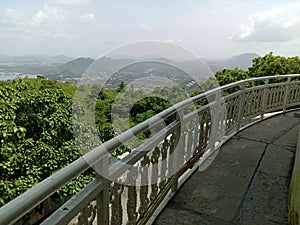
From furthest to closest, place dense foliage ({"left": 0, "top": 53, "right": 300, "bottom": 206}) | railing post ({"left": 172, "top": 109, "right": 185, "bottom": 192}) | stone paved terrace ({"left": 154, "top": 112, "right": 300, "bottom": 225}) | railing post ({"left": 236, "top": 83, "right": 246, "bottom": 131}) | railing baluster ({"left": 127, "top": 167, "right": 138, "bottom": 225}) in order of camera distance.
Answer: dense foliage ({"left": 0, "top": 53, "right": 300, "bottom": 206}) < railing post ({"left": 236, "top": 83, "right": 246, "bottom": 131}) < railing post ({"left": 172, "top": 109, "right": 185, "bottom": 192}) < stone paved terrace ({"left": 154, "top": 112, "right": 300, "bottom": 225}) < railing baluster ({"left": 127, "top": 167, "right": 138, "bottom": 225})

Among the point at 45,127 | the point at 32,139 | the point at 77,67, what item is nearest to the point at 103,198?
the point at 32,139

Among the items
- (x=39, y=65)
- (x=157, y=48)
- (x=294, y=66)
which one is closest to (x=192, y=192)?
(x=157, y=48)

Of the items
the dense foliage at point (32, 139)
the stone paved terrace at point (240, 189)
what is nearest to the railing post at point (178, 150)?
the stone paved terrace at point (240, 189)

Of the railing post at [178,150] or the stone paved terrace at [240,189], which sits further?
the railing post at [178,150]

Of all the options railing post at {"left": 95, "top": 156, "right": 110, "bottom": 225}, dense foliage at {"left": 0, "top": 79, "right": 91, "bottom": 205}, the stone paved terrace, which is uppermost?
railing post at {"left": 95, "top": 156, "right": 110, "bottom": 225}

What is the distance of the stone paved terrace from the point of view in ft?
7.11

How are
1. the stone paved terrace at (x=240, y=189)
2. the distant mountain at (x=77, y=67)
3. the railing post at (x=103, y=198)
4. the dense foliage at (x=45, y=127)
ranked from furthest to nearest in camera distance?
the distant mountain at (x=77, y=67)
the dense foliage at (x=45, y=127)
the stone paved terrace at (x=240, y=189)
the railing post at (x=103, y=198)

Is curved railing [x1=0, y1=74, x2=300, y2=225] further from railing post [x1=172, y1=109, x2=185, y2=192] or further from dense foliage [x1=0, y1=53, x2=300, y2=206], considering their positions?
dense foliage [x1=0, y1=53, x2=300, y2=206]

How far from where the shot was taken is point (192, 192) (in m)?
2.54

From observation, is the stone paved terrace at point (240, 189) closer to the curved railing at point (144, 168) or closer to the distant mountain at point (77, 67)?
the curved railing at point (144, 168)

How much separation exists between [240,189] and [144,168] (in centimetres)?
136

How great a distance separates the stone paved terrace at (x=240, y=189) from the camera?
2.17 meters

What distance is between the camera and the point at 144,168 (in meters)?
1.79

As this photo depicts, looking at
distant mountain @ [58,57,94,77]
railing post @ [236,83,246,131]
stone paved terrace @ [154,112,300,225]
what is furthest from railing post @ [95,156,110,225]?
distant mountain @ [58,57,94,77]
